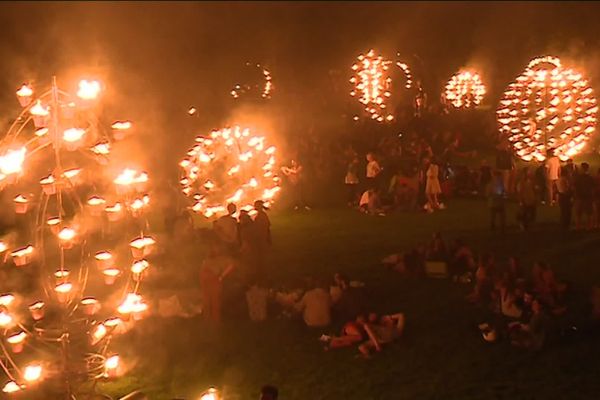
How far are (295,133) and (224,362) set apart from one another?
2215 centimetres

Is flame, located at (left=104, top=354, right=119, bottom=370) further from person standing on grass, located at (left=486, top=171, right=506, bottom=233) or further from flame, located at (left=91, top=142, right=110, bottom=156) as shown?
person standing on grass, located at (left=486, top=171, right=506, bottom=233)

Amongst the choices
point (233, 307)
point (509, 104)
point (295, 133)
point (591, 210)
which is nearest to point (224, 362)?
point (233, 307)

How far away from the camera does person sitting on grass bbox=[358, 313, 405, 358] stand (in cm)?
1031

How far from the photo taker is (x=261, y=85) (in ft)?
135

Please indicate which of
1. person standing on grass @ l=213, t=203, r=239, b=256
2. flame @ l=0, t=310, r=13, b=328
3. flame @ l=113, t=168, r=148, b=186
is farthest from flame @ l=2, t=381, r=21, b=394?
person standing on grass @ l=213, t=203, r=239, b=256

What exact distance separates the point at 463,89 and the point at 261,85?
11.0 meters

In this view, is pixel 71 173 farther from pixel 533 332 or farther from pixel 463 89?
pixel 463 89

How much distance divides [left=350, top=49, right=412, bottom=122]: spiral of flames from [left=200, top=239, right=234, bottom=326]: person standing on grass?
22.0m

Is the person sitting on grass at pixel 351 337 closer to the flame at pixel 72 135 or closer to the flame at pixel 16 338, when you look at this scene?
the flame at pixel 16 338

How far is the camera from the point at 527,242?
1625 cm

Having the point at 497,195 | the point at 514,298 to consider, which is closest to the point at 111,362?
the point at 514,298

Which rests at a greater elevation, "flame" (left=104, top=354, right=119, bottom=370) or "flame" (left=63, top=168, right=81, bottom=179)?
"flame" (left=63, top=168, right=81, bottom=179)

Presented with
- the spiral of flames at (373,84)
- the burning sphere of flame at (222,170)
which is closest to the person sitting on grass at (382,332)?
the burning sphere of flame at (222,170)

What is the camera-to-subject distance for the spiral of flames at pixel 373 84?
1310 inches
